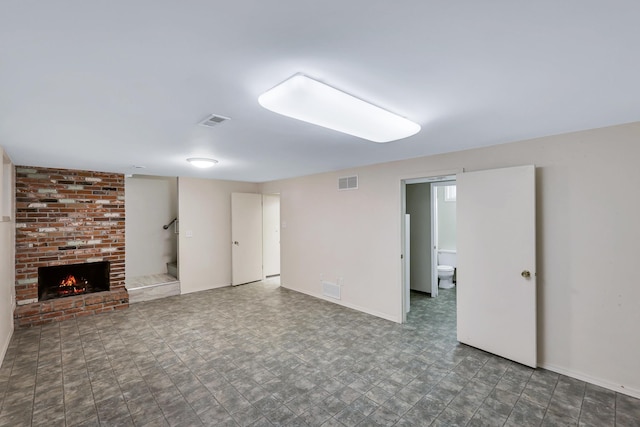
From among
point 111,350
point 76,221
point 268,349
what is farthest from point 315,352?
point 76,221

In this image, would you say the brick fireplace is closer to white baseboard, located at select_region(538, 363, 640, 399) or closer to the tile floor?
the tile floor

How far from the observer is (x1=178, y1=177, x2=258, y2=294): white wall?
5.50 metres

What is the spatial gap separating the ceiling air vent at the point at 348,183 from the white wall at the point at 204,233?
2650 mm

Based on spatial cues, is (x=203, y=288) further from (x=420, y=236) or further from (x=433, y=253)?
(x=433, y=253)

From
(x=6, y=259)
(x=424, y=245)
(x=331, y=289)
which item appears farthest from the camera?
(x=424, y=245)

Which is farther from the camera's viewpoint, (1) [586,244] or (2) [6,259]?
(2) [6,259]

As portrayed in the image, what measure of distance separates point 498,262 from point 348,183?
7.62 feet

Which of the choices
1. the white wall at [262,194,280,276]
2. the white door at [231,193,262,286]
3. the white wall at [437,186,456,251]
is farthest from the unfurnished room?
the white wall at [262,194,280,276]

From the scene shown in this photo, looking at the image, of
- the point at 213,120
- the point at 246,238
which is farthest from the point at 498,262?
the point at 246,238

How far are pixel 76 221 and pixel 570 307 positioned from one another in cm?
631

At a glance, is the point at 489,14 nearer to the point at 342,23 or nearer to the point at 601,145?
the point at 342,23

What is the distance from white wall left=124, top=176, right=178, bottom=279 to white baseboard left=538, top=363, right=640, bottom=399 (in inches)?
249

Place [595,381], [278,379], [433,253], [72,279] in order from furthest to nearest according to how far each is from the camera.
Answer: [433,253]
[72,279]
[278,379]
[595,381]

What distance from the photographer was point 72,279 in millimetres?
4727
